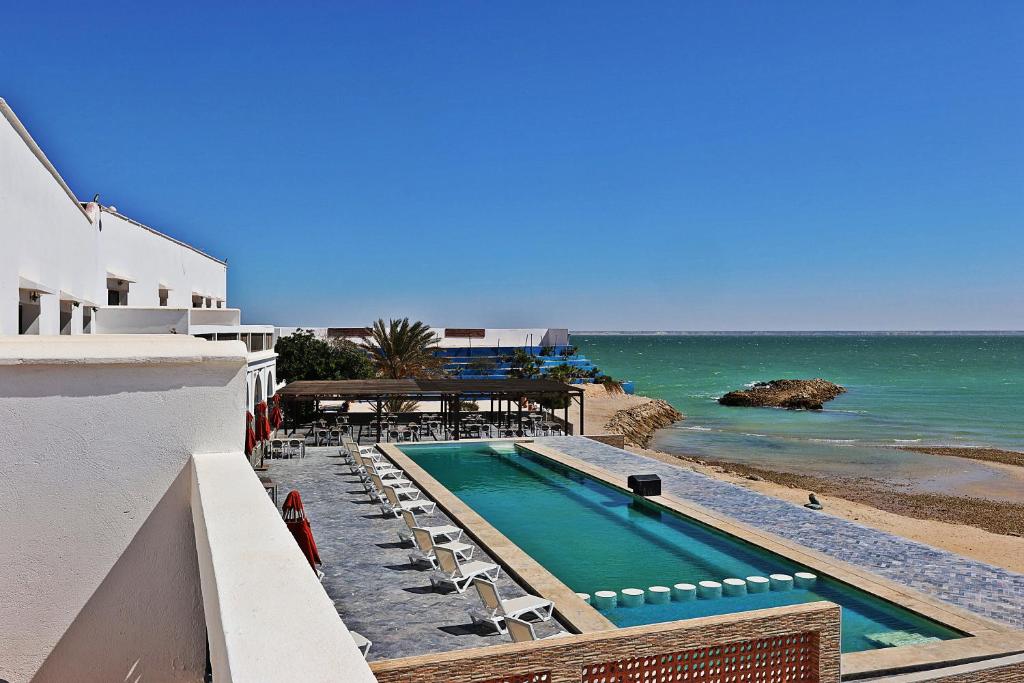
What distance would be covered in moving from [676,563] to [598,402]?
135ft

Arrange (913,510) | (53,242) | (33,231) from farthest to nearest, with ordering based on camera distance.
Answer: (913,510) < (53,242) < (33,231)

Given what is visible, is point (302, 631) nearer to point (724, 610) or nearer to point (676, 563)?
point (724, 610)

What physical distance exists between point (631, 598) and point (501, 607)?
90.0 inches

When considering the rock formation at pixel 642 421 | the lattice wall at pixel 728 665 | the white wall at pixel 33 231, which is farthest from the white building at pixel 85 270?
the rock formation at pixel 642 421

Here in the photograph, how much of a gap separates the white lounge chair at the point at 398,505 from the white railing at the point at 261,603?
1053 cm

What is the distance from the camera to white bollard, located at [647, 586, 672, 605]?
31.7ft

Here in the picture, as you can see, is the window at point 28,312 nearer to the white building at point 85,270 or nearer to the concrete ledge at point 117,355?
the white building at point 85,270

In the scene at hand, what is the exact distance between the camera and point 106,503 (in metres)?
3.54

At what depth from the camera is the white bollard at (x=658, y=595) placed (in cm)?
965

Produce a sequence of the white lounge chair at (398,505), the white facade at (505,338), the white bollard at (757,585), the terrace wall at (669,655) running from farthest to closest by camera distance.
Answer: the white facade at (505,338), the white lounge chair at (398,505), the white bollard at (757,585), the terrace wall at (669,655)

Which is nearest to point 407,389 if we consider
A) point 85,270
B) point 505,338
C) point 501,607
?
point 85,270

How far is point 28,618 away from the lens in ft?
11.7

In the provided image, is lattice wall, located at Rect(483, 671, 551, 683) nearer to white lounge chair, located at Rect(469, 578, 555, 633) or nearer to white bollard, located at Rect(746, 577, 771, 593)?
white lounge chair, located at Rect(469, 578, 555, 633)

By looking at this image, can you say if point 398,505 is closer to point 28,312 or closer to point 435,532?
point 435,532
